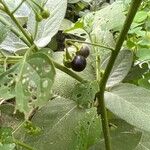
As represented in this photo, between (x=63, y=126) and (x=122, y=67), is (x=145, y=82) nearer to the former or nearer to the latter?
(x=122, y=67)

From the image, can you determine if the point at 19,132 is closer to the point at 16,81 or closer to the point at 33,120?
the point at 33,120

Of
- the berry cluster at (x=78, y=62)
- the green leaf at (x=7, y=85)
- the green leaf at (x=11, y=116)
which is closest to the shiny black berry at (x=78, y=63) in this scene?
the berry cluster at (x=78, y=62)

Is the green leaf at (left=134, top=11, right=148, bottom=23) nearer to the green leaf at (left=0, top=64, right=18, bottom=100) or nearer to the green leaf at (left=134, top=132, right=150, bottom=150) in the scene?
the green leaf at (left=134, top=132, right=150, bottom=150)

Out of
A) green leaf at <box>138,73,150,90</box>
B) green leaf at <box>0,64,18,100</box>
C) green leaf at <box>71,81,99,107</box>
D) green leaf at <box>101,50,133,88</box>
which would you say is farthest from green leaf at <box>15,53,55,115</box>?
green leaf at <box>138,73,150,90</box>

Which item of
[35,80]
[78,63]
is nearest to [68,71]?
[78,63]

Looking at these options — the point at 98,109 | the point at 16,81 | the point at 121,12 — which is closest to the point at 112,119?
the point at 98,109
